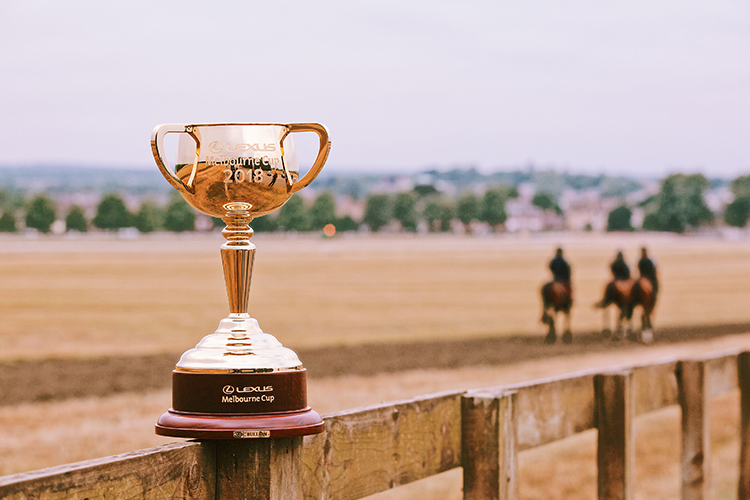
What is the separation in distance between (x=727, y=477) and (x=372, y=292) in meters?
28.1

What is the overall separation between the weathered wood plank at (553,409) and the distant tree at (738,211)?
103927 millimetres

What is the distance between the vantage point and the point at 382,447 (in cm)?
225

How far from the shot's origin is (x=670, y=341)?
1823 centimetres

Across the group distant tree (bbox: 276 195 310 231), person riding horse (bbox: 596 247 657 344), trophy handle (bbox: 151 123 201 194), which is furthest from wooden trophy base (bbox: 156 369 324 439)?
distant tree (bbox: 276 195 310 231)

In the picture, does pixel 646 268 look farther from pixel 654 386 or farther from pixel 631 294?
pixel 654 386

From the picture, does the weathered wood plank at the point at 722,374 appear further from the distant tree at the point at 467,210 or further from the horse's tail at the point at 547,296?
the distant tree at the point at 467,210

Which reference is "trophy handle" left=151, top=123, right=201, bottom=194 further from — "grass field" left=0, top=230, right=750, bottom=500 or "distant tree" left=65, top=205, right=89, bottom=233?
"distant tree" left=65, top=205, right=89, bottom=233

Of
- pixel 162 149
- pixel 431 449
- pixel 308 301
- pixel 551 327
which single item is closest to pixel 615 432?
pixel 431 449

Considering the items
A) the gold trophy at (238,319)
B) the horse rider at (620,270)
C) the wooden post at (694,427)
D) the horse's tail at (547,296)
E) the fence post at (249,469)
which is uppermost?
the gold trophy at (238,319)

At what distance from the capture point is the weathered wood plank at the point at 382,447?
6.68ft

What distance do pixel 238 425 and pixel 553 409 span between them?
53.7 inches

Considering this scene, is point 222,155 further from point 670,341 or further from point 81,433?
point 670,341

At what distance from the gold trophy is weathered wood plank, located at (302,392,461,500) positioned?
0.18 metres

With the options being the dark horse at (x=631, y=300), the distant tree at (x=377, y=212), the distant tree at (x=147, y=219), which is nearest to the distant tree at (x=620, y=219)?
the distant tree at (x=377, y=212)
